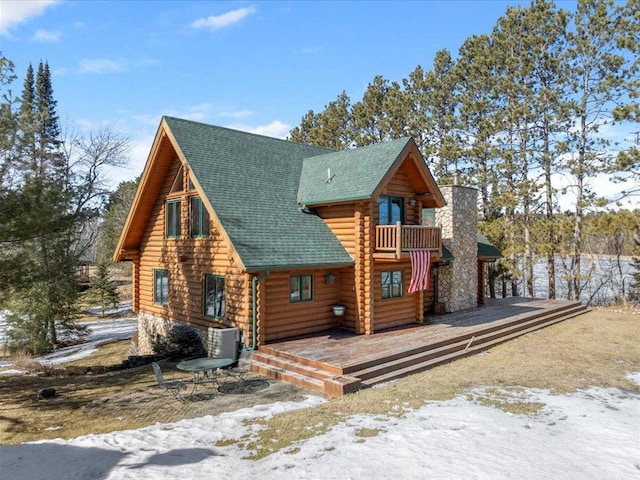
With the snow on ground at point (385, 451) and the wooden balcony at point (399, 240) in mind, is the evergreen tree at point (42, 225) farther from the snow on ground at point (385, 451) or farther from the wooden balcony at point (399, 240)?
the wooden balcony at point (399, 240)

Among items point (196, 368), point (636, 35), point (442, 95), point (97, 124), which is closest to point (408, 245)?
point (196, 368)

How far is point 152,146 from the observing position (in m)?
15.6

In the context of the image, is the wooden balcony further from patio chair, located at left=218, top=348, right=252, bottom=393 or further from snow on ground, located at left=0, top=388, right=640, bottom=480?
snow on ground, located at left=0, top=388, right=640, bottom=480

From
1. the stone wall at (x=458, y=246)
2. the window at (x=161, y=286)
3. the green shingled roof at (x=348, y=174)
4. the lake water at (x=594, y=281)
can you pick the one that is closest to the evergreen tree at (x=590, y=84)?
the lake water at (x=594, y=281)

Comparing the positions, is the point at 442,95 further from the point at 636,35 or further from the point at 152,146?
the point at 152,146

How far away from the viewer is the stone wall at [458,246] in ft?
62.8

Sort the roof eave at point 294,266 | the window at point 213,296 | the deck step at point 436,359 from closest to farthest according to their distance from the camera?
the deck step at point 436,359 → the roof eave at point 294,266 → the window at point 213,296

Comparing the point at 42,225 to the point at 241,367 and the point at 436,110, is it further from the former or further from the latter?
the point at 436,110

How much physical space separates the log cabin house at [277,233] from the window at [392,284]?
5 centimetres

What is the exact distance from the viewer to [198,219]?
1515 cm

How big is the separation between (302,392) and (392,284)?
684 centimetres

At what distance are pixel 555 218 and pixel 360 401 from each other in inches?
850

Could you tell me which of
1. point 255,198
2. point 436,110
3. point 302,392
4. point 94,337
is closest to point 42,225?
point 255,198

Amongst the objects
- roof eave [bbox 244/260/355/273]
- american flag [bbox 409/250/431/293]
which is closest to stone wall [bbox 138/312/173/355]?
roof eave [bbox 244/260/355/273]
